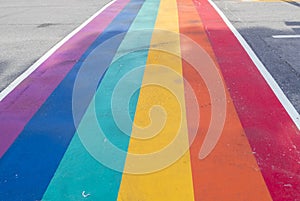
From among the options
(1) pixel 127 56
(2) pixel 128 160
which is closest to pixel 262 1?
(1) pixel 127 56

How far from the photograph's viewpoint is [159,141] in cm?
393

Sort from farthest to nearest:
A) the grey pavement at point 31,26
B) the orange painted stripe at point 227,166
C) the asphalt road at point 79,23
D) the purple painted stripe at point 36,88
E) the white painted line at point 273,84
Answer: the grey pavement at point 31,26 → the asphalt road at point 79,23 → the white painted line at point 273,84 → the purple painted stripe at point 36,88 → the orange painted stripe at point 227,166

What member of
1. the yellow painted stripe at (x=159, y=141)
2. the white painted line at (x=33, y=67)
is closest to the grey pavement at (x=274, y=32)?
the yellow painted stripe at (x=159, y=141)

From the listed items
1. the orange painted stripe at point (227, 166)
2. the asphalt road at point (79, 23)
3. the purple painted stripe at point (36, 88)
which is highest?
the asphalt road at point (79, 23)

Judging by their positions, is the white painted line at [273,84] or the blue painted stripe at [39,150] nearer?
the blue painted stripe at [39,150]

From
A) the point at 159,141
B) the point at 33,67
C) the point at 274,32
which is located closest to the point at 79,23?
the point at 33,67

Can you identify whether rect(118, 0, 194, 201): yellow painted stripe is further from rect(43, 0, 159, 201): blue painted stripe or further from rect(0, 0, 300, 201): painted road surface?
rect(43, 0, 159, 201): blue painted stripe

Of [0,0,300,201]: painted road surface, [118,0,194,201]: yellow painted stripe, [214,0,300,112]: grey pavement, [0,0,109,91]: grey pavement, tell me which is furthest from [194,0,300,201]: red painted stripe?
[0,0,109,91]: grey pavement

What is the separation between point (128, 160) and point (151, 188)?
1.77 ft

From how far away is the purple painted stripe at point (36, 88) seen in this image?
4.30 meters

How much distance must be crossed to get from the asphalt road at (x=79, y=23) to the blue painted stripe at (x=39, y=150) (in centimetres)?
140

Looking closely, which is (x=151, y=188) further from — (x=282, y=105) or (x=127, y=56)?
(x=127, y=56)

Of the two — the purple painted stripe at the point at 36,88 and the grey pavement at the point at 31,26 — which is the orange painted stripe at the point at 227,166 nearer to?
the purple painted stripe at the point at 36,88

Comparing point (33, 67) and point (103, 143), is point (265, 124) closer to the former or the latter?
point (103, 143)
